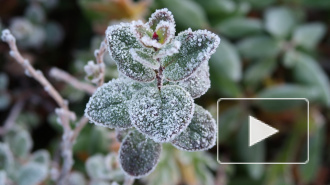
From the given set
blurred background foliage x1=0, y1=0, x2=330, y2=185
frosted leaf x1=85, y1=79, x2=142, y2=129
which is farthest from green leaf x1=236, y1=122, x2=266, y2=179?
frosted leaf x1=85, y1=79, x2=142, y2=129

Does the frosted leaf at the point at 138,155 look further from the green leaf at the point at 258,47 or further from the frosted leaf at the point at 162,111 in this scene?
the green leaf at the point at 258,47

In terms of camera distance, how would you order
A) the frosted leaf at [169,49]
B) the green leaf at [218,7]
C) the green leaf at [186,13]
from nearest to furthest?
the frosted leaf at [169,49]
the green leaf at [186,13]
the green leaf at [218,7]

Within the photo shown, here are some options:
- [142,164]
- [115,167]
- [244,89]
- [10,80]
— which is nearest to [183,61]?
[142,164]

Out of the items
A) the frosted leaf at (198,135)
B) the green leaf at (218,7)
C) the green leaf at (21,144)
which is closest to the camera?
the frosted leaf at (198,135)

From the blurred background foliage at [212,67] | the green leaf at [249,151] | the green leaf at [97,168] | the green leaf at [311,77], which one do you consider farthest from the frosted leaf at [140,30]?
the green leaf at [311,77]

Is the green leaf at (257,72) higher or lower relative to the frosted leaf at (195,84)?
higher

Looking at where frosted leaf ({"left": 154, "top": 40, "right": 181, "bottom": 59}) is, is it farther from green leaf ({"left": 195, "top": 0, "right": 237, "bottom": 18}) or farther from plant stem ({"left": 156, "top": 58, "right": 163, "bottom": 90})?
green leaf ({"left": 195, "top": 0, "right": 237, "bottom": 18})

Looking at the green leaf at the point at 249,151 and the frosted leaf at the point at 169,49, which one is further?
the green leaf at the point at 249,151
